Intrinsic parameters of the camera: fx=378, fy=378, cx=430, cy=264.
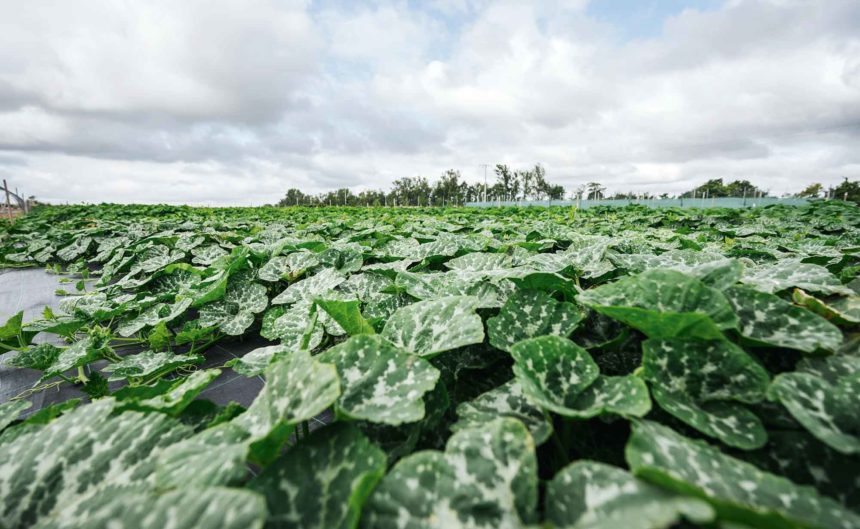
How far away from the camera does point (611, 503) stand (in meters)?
0.65

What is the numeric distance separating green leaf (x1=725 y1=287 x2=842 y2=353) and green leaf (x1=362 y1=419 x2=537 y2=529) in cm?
75

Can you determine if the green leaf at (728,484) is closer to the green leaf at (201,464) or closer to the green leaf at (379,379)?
the green leaf at (379,379)

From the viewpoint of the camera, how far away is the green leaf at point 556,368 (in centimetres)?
98

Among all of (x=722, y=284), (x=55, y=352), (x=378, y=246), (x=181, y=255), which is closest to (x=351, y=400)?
(x=722, y=284)

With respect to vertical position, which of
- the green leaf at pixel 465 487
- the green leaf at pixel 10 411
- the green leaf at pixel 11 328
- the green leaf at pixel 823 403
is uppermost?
the green leaf at pixel 823 403

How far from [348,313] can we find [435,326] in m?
0.36

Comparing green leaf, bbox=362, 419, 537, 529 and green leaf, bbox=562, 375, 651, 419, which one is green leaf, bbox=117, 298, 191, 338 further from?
green leaf, bbox=562, 375, 651, 419

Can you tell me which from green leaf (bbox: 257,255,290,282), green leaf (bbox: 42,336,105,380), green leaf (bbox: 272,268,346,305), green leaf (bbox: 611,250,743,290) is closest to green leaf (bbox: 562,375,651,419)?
green leaf (bbox: 611,250,743,290)

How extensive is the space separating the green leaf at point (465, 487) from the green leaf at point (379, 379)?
0.12m

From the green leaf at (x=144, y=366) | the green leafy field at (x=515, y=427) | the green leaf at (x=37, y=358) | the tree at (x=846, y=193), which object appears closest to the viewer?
the green leafy field at (x=515, y=427)

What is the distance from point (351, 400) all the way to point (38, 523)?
0.66 m

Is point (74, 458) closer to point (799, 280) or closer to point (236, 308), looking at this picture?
point (236, 308)

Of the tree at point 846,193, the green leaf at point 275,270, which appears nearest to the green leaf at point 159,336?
the green leaf at point 275,270

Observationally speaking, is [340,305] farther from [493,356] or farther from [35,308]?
[35,308]
